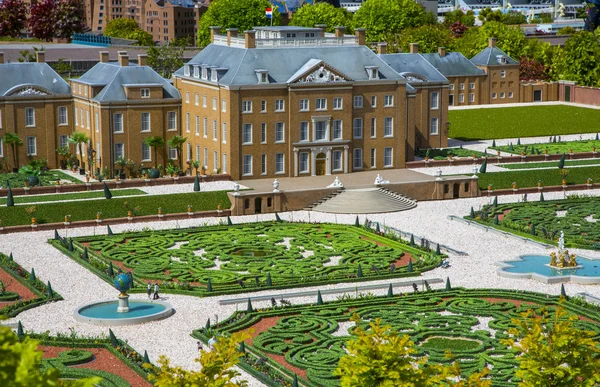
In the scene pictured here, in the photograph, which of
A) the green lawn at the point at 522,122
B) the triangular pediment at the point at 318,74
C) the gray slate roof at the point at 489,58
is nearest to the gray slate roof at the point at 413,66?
the green lawn at the point at 522,122

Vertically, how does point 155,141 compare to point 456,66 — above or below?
below

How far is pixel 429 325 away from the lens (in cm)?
5059

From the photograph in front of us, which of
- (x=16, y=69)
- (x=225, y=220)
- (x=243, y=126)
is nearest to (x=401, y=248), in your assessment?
→ (x=225, y=220)

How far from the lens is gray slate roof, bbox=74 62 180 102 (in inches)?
3430

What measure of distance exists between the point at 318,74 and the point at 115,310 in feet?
114

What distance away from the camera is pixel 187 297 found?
2179 inches

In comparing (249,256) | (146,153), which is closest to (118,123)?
(146,153)

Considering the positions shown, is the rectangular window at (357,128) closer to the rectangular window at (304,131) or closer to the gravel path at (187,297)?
the rectangular window at (304,131)

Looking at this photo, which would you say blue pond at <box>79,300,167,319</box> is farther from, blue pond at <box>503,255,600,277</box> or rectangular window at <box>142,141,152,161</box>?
rectangular window at <box>142,141,152,161</box>

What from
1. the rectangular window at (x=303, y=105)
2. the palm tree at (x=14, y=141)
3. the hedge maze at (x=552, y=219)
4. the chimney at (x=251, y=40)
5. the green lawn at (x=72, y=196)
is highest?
the chimney at (x=251, y=40)

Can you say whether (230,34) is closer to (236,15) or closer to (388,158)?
(388,158)

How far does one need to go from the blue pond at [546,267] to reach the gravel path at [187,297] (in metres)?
1.10

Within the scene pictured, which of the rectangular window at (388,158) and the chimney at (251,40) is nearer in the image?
the chimney at (251,40)

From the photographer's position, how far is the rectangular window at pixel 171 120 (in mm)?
89188
